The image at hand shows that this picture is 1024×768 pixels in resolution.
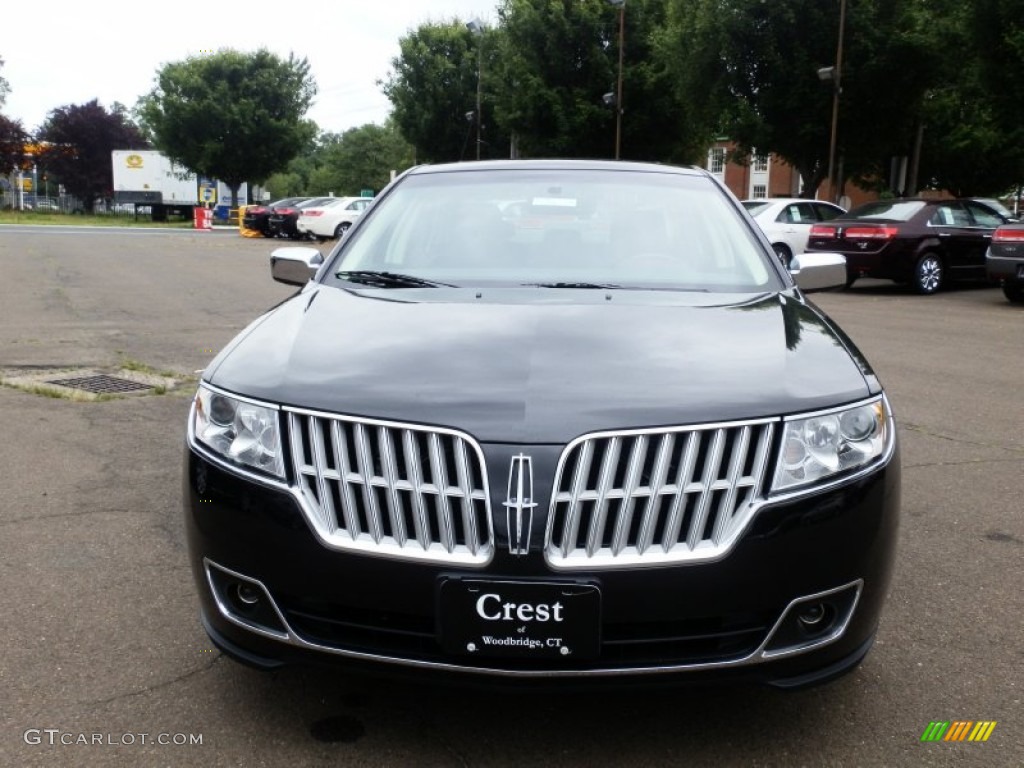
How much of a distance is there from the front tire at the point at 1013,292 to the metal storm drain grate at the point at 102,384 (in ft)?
40.2

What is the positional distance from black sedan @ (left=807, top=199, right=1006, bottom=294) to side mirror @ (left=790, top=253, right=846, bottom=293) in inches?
467

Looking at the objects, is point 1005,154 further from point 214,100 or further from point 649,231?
point 214,100

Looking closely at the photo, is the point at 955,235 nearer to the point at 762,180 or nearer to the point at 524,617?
the point at 524,617

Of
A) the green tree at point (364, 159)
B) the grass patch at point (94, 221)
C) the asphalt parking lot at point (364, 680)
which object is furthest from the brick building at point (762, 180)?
the asphalt parking lot at point (364, 680)

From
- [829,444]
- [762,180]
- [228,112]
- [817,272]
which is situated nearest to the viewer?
[829,444]

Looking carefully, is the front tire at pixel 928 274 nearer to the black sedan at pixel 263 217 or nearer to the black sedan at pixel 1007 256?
the black sedan at pixel 1007 256

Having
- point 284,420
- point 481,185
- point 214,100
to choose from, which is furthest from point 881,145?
point 214,100

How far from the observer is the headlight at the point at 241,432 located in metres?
2.36

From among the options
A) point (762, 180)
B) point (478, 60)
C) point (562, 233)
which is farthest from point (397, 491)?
point (762, 180)

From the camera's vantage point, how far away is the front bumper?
7.11ft

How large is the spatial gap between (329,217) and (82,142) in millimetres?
45584

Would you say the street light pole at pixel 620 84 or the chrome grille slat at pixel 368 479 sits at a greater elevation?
the street light pole at pixel 620 84

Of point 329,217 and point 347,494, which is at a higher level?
point 329,217

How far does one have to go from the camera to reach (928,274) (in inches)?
624
